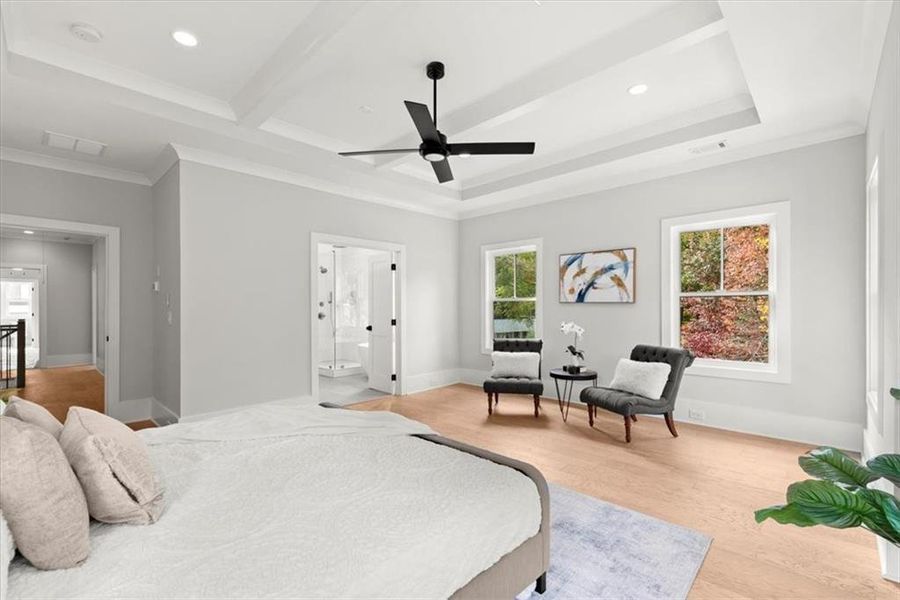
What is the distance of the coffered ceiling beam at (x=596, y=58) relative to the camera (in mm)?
2512

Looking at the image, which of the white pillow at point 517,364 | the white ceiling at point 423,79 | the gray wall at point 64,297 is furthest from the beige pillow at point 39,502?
the gray wall at point 64,297

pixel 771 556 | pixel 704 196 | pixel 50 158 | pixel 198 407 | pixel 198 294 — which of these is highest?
pixel 50 158

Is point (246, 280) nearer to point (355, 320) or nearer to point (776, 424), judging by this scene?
point (355, 320)

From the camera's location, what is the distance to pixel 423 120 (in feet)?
9.11

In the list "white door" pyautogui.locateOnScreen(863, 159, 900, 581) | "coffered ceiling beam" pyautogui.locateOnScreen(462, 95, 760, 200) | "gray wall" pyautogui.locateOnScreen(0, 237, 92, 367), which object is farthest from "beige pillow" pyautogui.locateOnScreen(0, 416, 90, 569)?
"gray wall" pyautogui.locateOnScreen(0, 237, 92, 367)

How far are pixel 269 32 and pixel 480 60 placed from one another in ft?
4.72

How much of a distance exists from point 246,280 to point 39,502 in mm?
3667

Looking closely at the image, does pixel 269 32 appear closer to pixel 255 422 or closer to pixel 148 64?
pixel 148 64

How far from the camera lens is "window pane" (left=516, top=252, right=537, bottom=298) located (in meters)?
6.17

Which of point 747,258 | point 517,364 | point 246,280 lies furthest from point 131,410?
point 747,258

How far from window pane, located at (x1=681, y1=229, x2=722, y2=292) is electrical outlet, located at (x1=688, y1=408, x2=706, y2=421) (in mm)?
1290

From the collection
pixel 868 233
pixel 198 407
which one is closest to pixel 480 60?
pixel 868 233

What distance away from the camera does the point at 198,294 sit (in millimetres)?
4184

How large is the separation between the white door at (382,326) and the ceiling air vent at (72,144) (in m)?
3.39
